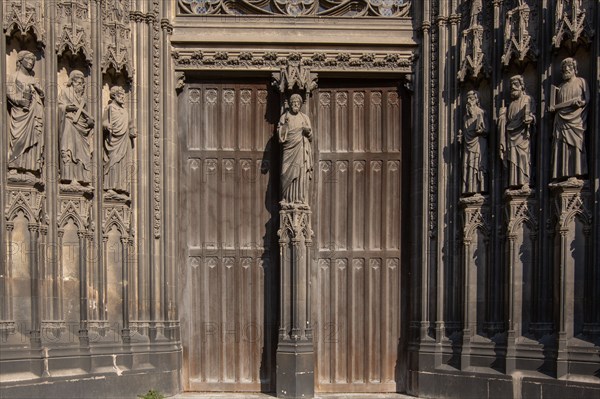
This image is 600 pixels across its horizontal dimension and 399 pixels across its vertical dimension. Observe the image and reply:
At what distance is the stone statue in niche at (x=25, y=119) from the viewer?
1024 cm

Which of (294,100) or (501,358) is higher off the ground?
(294,100)

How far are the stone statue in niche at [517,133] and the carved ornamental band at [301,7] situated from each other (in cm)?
284

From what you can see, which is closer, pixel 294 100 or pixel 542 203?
pixel 542 203

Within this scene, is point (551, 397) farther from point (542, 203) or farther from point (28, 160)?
point (28, 160)

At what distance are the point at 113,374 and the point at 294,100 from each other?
5674 millimetres

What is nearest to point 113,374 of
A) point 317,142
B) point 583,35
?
point 317,142

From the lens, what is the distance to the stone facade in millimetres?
10555

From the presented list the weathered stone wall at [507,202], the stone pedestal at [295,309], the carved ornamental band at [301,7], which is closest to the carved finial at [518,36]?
the weathered stone wall at [507,202]

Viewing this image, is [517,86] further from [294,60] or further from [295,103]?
[294,60]

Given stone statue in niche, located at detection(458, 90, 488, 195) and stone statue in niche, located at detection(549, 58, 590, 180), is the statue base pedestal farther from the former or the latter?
stone statue in niche, located at detection(549, 58, 590, 180)

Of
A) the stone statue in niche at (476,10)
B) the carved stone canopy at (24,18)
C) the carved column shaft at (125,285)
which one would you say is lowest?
the carved column shaft at (125,285)

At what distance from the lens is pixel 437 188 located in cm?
1225

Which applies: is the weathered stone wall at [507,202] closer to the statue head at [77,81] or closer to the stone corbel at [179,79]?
the stone corbel at [179,79]

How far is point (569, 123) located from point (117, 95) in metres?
7.47
